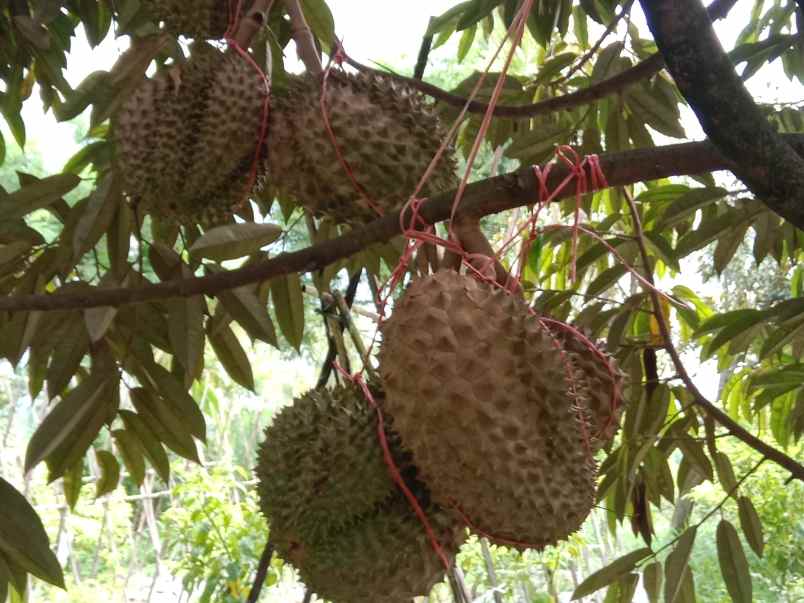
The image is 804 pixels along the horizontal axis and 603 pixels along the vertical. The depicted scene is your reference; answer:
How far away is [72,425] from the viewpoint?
0.93 metres

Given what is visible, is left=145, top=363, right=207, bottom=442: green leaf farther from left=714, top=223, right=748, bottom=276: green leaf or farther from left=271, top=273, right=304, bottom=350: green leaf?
left=714, top=223, right=748, bottom=276: green leaf

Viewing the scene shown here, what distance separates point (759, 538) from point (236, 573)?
7.17 ft

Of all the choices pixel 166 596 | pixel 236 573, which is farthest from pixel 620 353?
pixel 166 596

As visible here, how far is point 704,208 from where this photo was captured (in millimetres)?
1140

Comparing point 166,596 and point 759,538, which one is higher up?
point 166,596

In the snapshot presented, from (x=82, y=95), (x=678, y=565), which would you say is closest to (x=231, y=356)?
(x=82, y=95)

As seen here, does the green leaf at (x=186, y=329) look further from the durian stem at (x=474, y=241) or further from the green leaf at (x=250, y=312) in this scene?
the durian stem at (x=474, y=241)

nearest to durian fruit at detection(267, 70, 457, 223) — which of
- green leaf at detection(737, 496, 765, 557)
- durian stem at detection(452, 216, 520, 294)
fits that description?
durian stem at detection(452, 216, 520, 294)

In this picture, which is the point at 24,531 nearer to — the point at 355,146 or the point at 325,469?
the point at 325,469

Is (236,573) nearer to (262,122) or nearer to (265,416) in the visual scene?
(262,122)

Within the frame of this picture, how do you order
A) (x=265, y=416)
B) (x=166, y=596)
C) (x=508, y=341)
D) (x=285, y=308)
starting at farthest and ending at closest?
1. (x=265, y=416)
2. (x=166, y=596)
3. (x=285, y=308)
4. (x=508, y=341)

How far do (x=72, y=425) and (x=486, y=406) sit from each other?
21.7 inches

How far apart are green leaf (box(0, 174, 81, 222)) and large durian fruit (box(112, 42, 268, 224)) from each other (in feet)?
0.41

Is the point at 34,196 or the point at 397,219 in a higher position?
the point at 34,196
